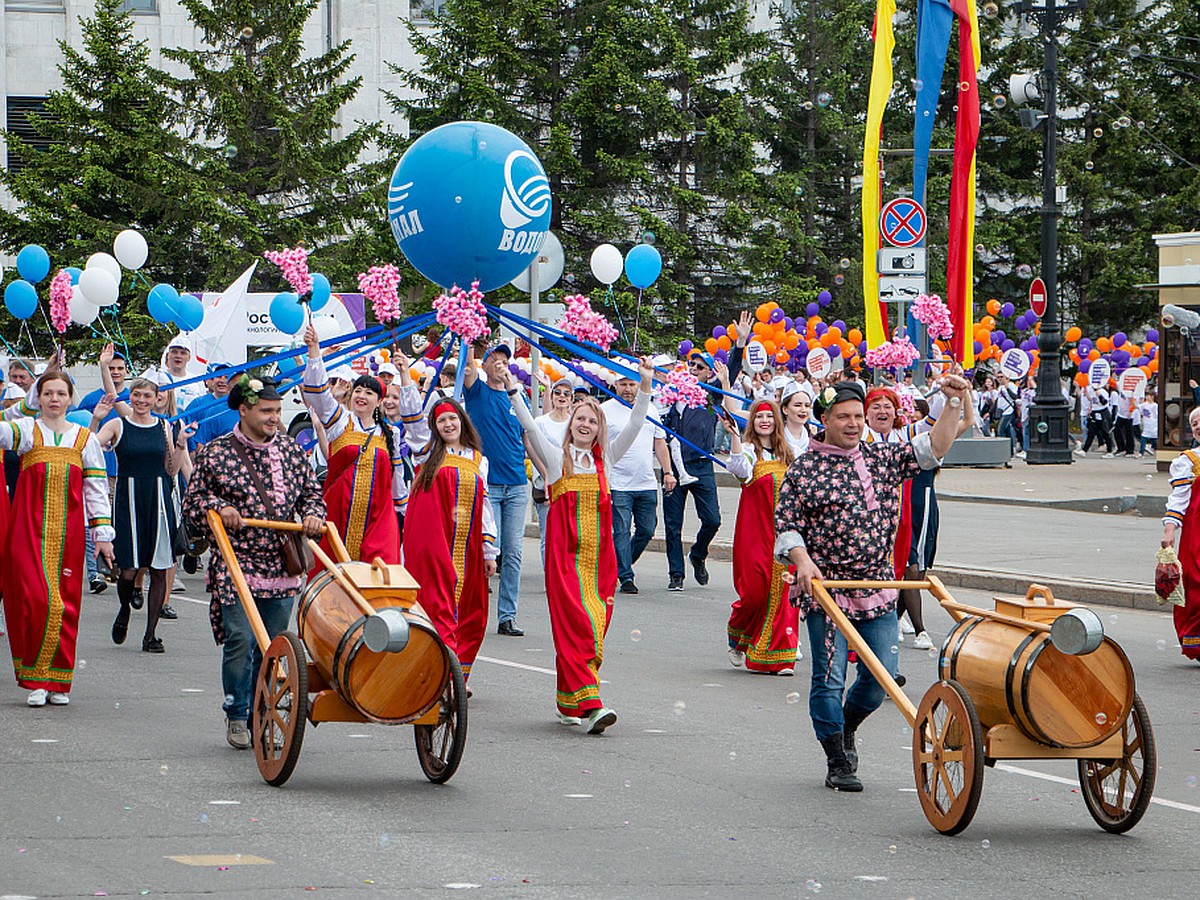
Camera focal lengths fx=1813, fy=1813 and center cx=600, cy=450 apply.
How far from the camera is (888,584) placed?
692 centimetres

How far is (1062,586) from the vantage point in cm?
1426

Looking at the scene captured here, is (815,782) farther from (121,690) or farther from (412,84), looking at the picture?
(412,84)

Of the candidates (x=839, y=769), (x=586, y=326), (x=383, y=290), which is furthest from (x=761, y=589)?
(x=839, y=769)

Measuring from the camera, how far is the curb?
13750 mm

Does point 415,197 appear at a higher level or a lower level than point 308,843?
higher

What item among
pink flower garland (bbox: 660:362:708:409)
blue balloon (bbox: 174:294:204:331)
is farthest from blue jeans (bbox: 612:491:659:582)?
blue balloon (bbox: 174:294:204:331)

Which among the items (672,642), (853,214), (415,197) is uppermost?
(853,214)

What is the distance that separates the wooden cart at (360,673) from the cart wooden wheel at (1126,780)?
2400 millimetres

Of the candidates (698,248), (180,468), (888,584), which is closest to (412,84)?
(698,248)

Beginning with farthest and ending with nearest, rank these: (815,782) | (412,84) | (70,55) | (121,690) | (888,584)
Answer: (412,84) < (70,55) < (121,690) < (815,782) < (888,584)

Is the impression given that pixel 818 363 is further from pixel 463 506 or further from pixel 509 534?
pixel 463 506

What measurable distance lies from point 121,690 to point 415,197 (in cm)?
317

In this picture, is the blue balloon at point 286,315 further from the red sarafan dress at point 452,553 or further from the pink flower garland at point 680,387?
the red sarafan dress at point 452,553

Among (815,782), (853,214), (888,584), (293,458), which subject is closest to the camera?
(888,584)
